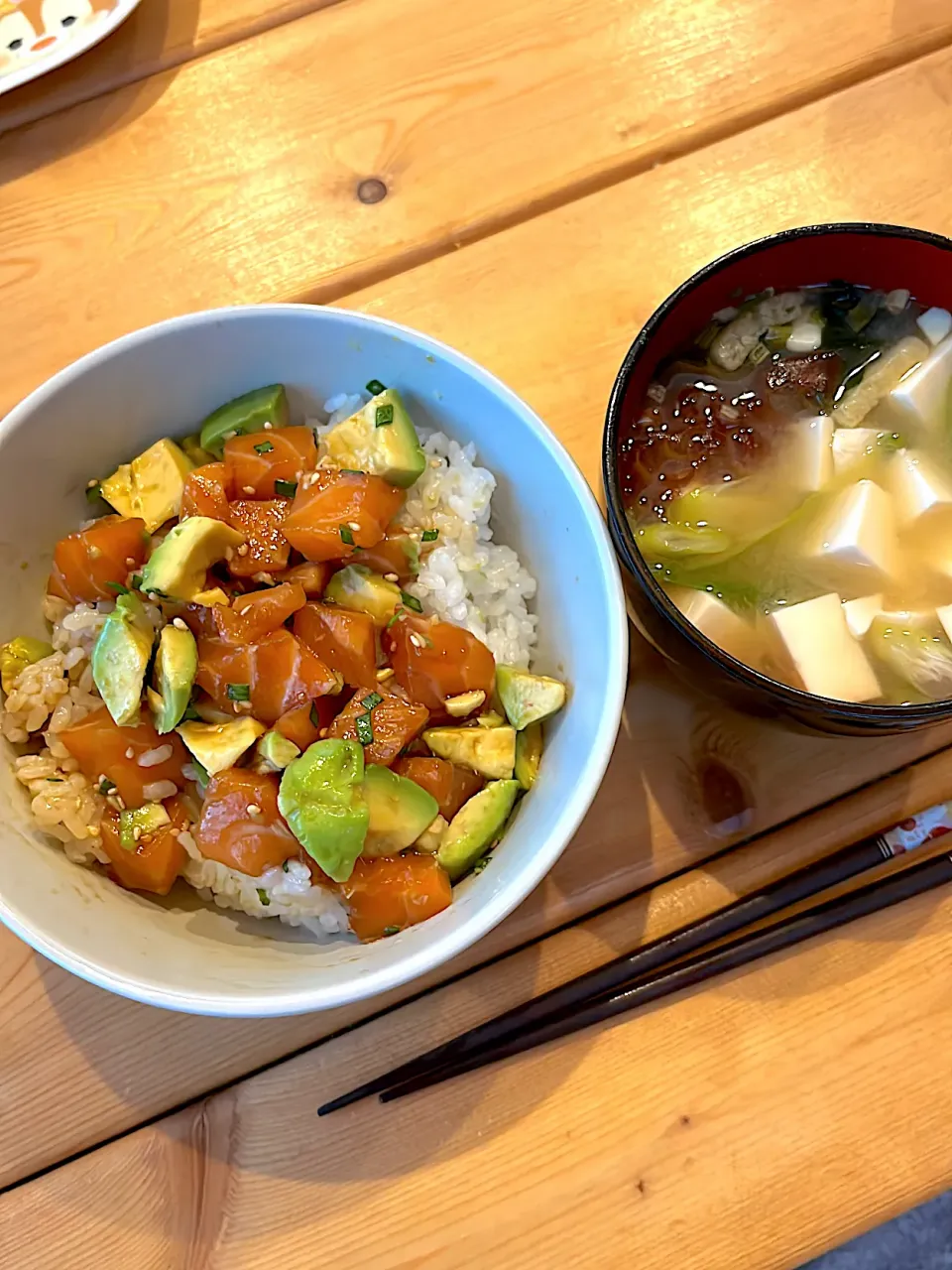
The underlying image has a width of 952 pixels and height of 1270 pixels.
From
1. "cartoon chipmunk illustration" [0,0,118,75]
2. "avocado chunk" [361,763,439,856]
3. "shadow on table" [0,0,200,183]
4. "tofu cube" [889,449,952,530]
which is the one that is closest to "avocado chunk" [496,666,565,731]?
"avocado chunk" [361,763,439,856]

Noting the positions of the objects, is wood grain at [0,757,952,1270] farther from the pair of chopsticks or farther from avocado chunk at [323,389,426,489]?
avocado chunk at [323,389,426,489]

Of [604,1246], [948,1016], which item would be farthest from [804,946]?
[604,1246]

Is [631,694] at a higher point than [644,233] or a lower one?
lower

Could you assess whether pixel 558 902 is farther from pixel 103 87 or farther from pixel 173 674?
pixel 103 87

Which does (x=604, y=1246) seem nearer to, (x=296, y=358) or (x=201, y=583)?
(x=201, y=583)

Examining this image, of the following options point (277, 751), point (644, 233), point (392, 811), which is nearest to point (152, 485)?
point (277, 751)

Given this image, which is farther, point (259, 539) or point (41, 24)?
point (41, 24)
